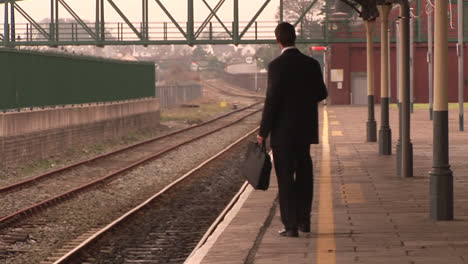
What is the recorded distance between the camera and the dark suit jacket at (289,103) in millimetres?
9133

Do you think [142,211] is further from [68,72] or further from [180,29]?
[180,29]

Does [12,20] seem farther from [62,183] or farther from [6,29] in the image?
[62,183]

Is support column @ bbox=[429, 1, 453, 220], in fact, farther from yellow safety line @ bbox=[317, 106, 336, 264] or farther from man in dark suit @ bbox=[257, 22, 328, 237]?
man in dark suit @ bbox=[257, 22, 328, 237]

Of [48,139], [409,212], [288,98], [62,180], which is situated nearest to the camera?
[288,98]

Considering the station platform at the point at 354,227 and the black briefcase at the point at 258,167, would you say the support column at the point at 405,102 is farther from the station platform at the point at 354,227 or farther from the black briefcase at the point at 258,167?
the black briefcase at the point at 258,167

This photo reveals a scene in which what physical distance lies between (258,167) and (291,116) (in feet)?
1.86

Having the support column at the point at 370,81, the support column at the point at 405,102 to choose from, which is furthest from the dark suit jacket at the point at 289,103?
the support column at the point at 370,81

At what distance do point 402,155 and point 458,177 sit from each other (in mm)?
992

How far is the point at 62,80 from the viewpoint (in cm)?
3062

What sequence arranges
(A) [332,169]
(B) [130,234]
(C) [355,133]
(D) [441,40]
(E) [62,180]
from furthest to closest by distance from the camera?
(C) [355,133], (E) [62,180], (A) [332,169], (B) [130,234], (D) [441,40]

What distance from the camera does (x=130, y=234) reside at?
1228 centimetres

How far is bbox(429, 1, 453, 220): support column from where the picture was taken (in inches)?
401

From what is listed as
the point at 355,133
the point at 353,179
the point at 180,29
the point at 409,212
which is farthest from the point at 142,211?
the point at 180,29

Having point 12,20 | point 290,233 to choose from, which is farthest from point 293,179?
point 12,20
